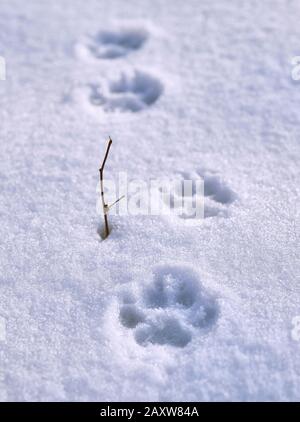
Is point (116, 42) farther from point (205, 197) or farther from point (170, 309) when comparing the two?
point (170, 309)

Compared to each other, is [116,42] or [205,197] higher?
[116,42]

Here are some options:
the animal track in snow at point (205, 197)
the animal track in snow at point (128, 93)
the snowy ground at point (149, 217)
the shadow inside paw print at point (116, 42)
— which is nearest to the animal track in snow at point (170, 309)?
the snowy ground at point (149, 217)

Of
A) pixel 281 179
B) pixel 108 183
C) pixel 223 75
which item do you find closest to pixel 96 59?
pixel 223 75

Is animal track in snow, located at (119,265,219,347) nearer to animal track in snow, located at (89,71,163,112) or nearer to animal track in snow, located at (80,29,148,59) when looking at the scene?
animal track in snow, located at (89,71,163,112)

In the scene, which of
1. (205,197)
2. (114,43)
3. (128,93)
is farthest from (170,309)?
(114,43)

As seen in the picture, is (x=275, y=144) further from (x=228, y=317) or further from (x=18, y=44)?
(x=18, y=44)

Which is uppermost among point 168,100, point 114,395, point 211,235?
point 168,100
